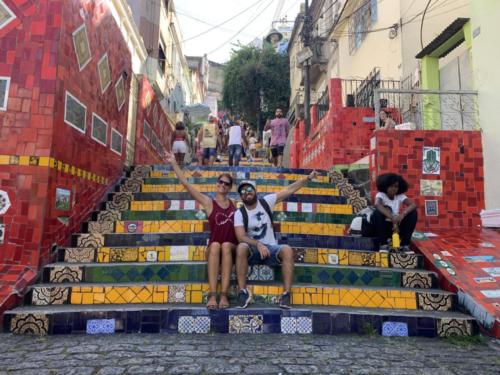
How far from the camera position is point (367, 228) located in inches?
187

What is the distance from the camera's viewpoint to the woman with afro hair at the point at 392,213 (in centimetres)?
454

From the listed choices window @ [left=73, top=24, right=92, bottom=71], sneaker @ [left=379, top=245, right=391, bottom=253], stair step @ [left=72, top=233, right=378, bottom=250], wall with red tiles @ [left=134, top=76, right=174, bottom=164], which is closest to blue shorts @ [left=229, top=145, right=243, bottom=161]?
wall with red tiles @ [left=134, top=76, right=174, bottom=164]

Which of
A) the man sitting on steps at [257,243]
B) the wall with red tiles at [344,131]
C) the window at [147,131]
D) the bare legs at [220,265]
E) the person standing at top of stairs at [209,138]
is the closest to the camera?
the bare legs at [220,265]

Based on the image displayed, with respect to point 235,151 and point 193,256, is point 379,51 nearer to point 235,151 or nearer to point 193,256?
point 235,151

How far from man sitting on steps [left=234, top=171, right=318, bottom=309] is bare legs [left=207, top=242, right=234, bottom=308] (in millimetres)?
92

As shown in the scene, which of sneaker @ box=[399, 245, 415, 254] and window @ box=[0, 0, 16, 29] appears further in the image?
sneaker @ box=[399, 245, 415, 254]

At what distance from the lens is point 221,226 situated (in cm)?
389

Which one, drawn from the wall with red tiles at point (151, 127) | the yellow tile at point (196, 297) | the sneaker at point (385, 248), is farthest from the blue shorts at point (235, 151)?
the yellow tile at point (196, 297)

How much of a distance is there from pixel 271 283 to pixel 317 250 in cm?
77

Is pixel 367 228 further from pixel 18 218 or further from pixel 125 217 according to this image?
pixel 18 218

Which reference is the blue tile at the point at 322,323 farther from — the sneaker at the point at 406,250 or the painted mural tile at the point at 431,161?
the painted mural tile at the point at 431,161

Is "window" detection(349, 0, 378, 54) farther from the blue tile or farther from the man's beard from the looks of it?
the blue tile

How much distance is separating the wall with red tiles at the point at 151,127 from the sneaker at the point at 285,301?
18.1ft

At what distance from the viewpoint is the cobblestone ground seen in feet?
8.27
